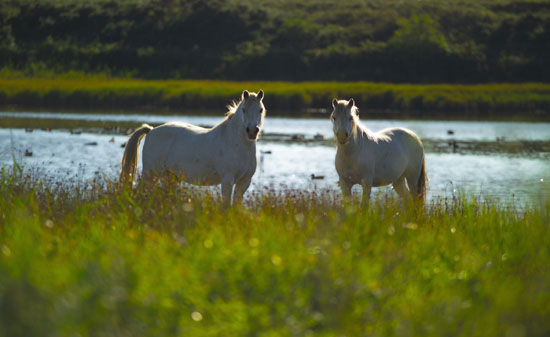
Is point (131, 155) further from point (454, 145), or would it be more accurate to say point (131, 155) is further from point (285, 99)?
point (285, 99)

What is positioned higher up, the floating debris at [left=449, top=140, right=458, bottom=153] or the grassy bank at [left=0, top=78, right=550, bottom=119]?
the grassy bank at [left=0, top=78, right=550, bottom=119]

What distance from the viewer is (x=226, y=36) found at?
123 m

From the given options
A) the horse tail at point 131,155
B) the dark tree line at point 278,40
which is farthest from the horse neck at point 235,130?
the dark tree line at point 278,40

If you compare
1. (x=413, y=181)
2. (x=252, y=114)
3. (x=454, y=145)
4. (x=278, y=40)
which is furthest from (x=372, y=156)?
(x=278, y=40)

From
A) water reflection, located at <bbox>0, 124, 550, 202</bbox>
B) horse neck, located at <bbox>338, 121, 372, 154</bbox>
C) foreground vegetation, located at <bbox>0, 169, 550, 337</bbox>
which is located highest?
horse neck, located at <bbox>338, 121, 372, 154</bbox>

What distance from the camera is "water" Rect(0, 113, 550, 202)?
16.9 meters

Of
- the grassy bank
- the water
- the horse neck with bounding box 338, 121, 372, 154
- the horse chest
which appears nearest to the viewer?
the horse neck with bounding box 338, 121, 372, 154

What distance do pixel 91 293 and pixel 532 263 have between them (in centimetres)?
456

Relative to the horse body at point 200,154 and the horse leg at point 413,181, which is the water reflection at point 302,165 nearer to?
the horse leg at point 413,181

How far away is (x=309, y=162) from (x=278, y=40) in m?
96.2

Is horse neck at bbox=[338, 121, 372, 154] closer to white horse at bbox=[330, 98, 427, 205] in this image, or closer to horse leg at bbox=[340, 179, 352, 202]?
white horse at bbox=[330, 98, 427, 205]

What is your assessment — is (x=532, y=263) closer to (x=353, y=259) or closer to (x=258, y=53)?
(x=353, y=259)

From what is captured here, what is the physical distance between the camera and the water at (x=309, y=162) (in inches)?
664

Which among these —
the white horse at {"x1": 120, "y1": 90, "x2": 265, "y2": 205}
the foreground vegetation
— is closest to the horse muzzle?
the white horse at {"x1": 120, "y1": 90, "x2": 265, "y2": 205}
